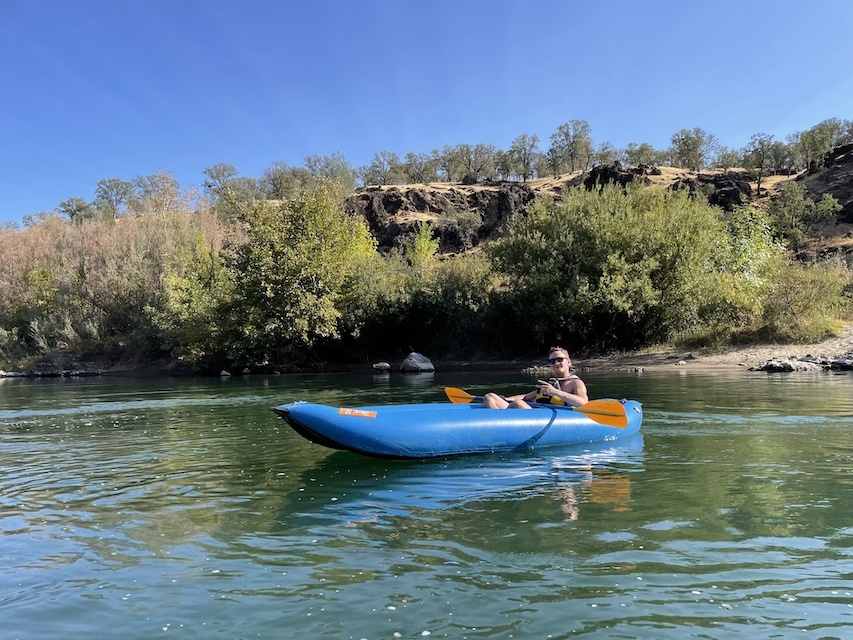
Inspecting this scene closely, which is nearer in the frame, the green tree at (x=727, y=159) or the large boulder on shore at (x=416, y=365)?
the large boulder on shore at (x=416, y=365)

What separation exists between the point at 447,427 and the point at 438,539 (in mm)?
2768

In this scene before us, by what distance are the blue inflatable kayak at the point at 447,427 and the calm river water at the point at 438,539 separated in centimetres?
21

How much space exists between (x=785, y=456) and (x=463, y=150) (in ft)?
267

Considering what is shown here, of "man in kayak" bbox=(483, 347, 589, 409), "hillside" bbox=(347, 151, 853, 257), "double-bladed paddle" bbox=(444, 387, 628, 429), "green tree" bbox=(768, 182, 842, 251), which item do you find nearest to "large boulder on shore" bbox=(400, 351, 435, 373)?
"man in kayak" bbox=(483, 347, 589, 409)

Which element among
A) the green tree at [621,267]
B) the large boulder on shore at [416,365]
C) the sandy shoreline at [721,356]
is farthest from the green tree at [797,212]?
the large boulder on shore at [416,365]

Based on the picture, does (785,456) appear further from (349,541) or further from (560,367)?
(349,541)

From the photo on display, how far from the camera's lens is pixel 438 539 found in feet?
15.1

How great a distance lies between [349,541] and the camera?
469cm

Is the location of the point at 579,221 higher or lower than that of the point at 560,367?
higher

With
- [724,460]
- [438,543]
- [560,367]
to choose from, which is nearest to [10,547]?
[438,543]

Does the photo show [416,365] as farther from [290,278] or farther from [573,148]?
[573,148]

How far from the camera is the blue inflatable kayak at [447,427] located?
7.01m

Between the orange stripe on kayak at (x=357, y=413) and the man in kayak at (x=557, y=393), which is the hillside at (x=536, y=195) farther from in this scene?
the orange stripe on kayak at (x=357, y=413)

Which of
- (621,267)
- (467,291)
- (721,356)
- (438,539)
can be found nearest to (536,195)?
(467,291)
